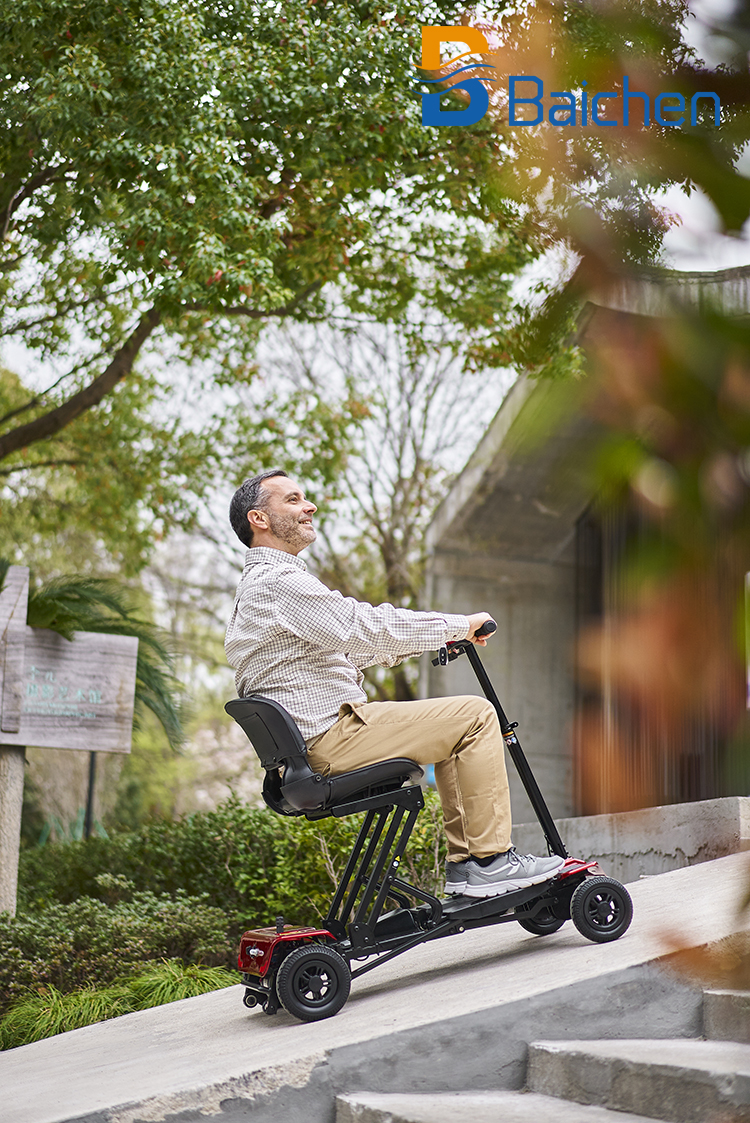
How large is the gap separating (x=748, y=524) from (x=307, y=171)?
620 centimetres

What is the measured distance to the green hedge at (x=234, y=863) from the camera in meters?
5.46

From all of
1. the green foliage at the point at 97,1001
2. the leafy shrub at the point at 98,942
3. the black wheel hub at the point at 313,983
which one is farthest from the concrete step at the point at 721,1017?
the leafy shrub at the point at 98,942

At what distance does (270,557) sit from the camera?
341 centimetres

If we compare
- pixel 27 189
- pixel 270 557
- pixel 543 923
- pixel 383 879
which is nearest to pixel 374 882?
pixel 383 879

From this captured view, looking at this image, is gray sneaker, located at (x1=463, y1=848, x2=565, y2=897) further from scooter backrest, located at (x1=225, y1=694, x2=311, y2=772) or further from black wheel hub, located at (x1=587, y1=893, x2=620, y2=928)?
scooter backrest, located at (x1=225, y1=694, x2=311, y2=772)

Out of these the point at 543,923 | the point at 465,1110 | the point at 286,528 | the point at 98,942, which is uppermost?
the point at 286,528

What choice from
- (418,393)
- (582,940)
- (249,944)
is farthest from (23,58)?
(418,393)

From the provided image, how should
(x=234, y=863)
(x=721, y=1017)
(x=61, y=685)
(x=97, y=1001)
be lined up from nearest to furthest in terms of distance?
(x=721, y=1017), (x=97, y=1001), (x=61, y=685), (x=234, y=863)

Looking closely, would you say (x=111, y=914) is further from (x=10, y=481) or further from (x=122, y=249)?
(x=10, y=481)

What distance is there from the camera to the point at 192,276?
5.77 m

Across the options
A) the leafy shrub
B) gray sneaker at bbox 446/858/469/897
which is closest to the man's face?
gray sneaker at bbox 446/858/469/897

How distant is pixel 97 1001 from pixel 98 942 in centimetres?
63

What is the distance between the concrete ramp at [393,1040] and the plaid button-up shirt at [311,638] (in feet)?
2.77

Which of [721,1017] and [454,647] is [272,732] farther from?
[721,1017]
